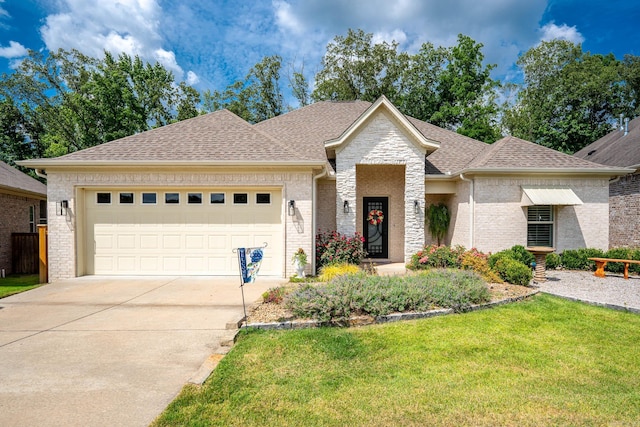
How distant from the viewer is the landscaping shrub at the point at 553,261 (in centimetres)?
1110

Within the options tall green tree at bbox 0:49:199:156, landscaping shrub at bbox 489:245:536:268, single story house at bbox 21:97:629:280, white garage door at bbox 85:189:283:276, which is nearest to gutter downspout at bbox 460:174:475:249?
single story house at bbox 21:97:629:280

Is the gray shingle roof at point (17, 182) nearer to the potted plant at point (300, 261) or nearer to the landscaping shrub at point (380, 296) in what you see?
the potted plant at point (300, 261)

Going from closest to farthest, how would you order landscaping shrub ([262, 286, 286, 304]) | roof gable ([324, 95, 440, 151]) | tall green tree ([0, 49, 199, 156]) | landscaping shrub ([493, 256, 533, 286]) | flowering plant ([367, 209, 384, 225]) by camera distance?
landscaping shrub ([262, 286, 286, 304]) < landscaping shrub ([493, 256, 533, 286]) < roof gable ([324, 95, 440, 151]) < flowering plant ([367, 209, 384, 225]) < tall green tree ([0, 49, 199, 156])

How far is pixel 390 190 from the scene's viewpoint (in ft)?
42.4

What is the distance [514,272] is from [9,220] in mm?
17485

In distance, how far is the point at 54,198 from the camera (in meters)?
9.55

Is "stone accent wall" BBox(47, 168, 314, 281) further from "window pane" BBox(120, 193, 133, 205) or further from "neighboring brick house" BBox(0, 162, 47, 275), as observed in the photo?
"neighboring brick house" BBox(0, 162, 47, 275)

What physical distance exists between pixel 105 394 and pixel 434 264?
360 inches

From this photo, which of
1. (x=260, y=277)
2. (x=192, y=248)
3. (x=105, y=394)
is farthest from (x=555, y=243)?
A: (x=105, y=394)

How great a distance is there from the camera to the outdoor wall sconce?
374 inches

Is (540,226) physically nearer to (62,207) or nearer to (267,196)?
(267,196)

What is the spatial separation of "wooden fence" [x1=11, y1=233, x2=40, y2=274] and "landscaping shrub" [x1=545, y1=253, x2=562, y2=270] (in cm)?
1866

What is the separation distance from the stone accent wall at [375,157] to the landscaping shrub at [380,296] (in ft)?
14.1

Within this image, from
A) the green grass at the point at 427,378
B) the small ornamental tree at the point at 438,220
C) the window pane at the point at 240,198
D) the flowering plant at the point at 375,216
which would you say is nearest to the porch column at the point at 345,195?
the flowering plant at the point at 375,216
